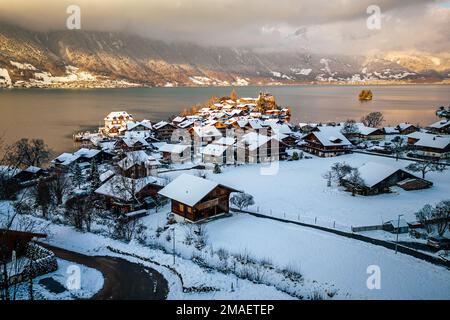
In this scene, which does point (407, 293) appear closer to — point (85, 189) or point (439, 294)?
point (439, 294)

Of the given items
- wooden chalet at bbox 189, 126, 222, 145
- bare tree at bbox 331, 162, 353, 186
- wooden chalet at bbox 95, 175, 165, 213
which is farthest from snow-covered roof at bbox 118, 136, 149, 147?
bare tree at bbox 331, 162, 353, 186

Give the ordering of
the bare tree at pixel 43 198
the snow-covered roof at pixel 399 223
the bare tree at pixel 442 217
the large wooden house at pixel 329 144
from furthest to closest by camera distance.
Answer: the large wooden house at pixel 329 144, the bare tree at pixel 43 198, the snow-covered roof at pixel 399 223, the bare tree at pixel 442 217

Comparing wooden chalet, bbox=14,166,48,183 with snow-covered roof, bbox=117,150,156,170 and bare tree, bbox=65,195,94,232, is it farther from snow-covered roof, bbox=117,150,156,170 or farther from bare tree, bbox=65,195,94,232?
bare tree, bbox=65,195,94,232

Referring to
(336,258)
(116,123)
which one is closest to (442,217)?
(336,258)

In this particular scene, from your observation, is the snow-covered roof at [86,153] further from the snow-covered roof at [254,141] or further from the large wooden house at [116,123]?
the large wooden house at [116,123]

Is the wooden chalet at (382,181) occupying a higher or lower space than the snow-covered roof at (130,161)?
lower

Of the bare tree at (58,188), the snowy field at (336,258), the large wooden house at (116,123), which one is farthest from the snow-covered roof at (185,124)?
→ the snowy field at (336,258)

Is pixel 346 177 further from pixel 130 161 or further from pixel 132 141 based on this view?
pixel 132 141
